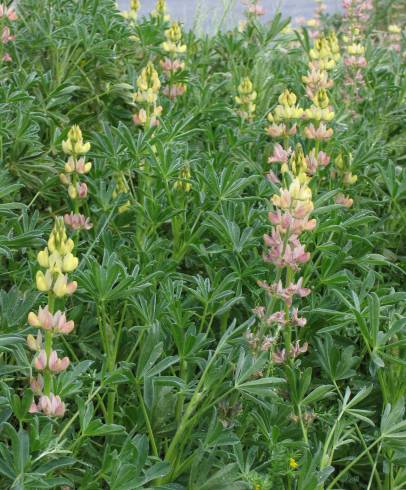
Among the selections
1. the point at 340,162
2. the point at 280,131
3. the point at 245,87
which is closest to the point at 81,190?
the point at 280,131

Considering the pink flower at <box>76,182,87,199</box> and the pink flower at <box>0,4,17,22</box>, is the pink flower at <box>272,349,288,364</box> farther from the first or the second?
the pink flower at <box>0,4,17,22</box>

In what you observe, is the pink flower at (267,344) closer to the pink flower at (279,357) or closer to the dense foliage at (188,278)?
the dense foliage at (188,278)

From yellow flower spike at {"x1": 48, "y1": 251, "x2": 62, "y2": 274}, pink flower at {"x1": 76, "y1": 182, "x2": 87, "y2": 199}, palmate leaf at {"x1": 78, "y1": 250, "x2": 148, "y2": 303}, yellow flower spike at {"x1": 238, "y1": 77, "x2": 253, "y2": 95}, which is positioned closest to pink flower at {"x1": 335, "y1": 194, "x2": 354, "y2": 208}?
yellow flower spike at {"x1": 238, "y1": 77, "x2": 253, "y2": 95}

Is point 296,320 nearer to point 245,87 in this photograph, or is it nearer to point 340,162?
point 340,162

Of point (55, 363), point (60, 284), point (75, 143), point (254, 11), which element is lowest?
point (55, 363)

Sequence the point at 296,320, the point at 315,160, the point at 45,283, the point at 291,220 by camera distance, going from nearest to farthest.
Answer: the point at 45,283
the point at 291,220
the point at 296,320
the point at 315,160

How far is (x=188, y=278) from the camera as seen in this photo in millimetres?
1934

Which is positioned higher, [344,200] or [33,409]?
[344,200]

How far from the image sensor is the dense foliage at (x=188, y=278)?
4.68 ft

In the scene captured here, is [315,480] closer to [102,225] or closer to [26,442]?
[26,442]

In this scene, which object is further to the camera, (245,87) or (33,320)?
(245,87)

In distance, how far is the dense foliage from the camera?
1.43 m

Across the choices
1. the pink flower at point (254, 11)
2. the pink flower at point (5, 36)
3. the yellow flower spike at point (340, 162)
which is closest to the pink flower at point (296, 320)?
the yellow flower spike at point (340, 162)

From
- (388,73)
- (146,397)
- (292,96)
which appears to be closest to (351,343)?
(146,397)
